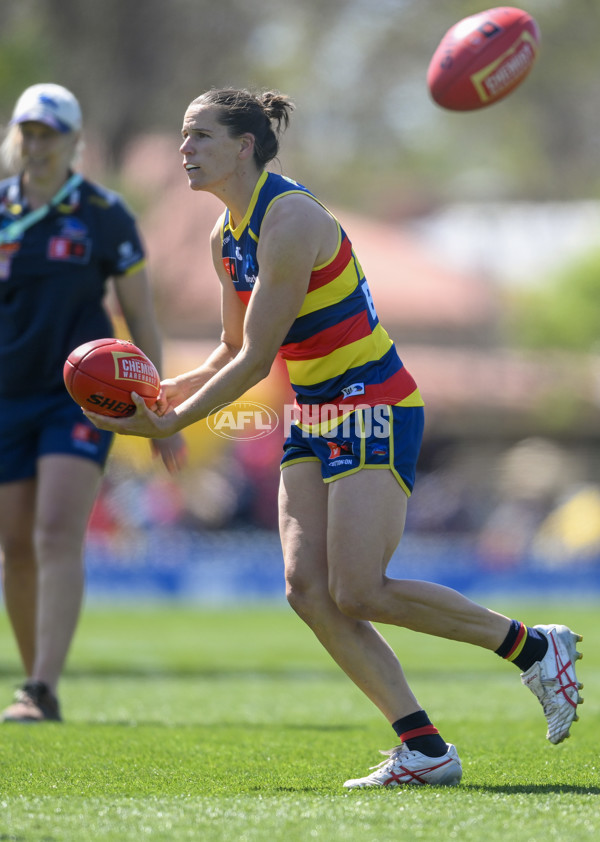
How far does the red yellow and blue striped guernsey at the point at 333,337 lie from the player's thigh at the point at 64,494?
1896 mm

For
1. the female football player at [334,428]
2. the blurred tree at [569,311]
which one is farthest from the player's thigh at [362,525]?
the blurred tree at [569,311]

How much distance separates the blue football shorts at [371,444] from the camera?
14.3ft

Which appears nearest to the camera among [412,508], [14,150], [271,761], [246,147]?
[246,147]

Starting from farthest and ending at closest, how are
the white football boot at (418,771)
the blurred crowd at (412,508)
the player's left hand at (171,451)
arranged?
1. the blurred crowd at (412,508)
2. the player's left hand at (171,451)
3. the white football boot at (418,771)

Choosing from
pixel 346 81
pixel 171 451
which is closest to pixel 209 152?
pixel 171 451

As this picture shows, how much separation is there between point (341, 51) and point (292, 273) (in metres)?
28.5

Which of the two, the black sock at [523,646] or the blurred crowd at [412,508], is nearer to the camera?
A: the black sock at [523,646]

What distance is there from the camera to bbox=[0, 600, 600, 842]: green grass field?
348 cm

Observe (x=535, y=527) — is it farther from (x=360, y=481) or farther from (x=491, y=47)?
(x=360, y=481)

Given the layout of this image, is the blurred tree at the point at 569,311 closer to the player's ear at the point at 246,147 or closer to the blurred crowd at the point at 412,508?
the blurred crowd at the point at 412,508

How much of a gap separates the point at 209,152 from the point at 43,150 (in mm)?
2041

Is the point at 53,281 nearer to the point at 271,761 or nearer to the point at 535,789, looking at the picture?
the point at 271,761

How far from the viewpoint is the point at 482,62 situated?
19.9 ft

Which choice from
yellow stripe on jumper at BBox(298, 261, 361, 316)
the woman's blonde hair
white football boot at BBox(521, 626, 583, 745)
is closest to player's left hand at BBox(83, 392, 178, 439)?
yellow stripe on jumper at BBox(298, 261, 361, 316)
